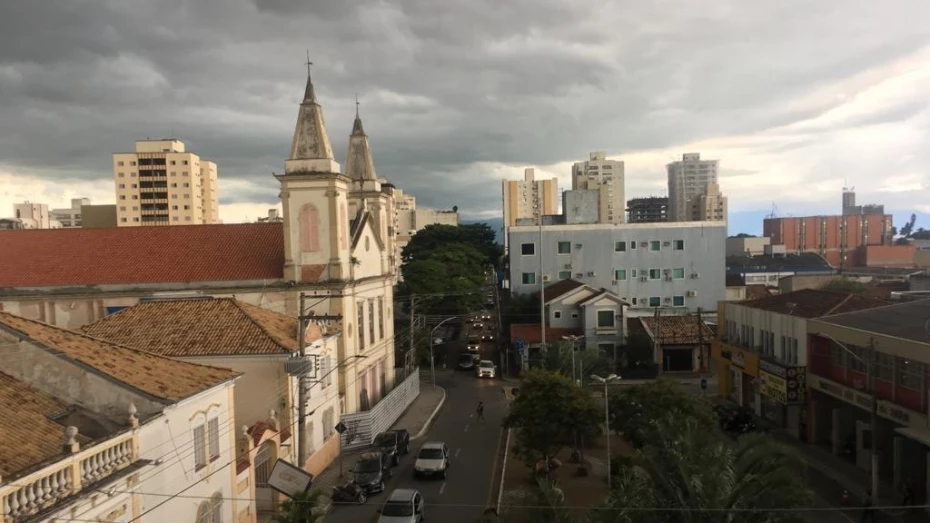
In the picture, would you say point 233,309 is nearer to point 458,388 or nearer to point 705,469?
point 705,469

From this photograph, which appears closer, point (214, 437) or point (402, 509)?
point (214, 437)

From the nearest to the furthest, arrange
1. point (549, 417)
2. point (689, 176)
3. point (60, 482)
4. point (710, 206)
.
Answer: point (60, 482)
point (549, 417)
point (710, 206)
point (689, 176)

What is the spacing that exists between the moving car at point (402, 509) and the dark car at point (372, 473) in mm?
3313

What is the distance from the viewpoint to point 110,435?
12016 millimetres

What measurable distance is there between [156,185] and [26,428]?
81305mm

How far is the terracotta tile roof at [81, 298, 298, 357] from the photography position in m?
22.6

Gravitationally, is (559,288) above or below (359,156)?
below

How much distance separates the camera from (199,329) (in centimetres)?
2366

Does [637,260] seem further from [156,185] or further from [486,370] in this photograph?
[156,185]

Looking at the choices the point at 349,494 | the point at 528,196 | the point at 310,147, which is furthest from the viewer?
the point at 528,196

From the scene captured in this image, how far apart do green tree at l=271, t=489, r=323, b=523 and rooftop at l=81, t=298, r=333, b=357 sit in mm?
8340

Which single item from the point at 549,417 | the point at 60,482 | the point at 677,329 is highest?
the point at 60,482

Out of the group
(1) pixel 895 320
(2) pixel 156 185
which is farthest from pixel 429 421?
(2) pixel 156 185

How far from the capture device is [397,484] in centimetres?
2447
